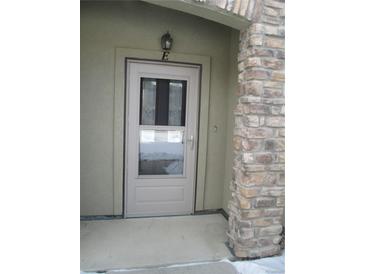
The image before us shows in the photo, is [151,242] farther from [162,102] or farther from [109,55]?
[109,55]

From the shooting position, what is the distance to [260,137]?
2.05 meters

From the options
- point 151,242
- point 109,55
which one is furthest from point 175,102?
point 151,242

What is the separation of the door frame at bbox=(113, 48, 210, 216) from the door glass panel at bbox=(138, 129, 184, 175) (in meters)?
0.24

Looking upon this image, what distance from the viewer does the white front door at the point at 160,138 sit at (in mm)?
2961

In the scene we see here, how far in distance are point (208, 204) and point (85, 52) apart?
2.54 m

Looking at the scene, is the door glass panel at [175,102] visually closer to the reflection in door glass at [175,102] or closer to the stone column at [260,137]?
the reflection in door glass at [175,102]

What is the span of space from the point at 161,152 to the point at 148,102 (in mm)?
686

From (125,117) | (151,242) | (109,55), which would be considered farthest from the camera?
(125,117)

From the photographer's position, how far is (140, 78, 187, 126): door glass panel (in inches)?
118
